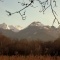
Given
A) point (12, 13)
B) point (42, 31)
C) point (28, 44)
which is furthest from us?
point (42, 31)

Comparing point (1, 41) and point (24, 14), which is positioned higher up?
point (1, 41)

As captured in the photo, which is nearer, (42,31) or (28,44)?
(28,44)

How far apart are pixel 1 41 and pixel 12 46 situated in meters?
2.36

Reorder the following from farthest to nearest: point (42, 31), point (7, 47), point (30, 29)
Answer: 1. point (30, 29)
2. point (42, 31)
3. point (7, 47)

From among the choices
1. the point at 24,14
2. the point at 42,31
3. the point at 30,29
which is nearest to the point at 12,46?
the point at 24,14

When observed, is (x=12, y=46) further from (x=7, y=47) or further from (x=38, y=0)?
(x=38, y=0)

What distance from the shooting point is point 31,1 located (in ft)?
12.1

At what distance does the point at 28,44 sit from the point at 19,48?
11.8ft

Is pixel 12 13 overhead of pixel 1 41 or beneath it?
beneath

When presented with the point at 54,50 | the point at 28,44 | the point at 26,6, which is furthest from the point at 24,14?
the point at 28,44

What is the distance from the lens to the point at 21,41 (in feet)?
139

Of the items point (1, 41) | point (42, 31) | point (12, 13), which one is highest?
point (42, 31)

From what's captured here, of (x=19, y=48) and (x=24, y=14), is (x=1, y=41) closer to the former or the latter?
(x=19, y=48)

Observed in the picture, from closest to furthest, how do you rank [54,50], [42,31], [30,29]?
[54,50] → [42,31] → [30,29]
